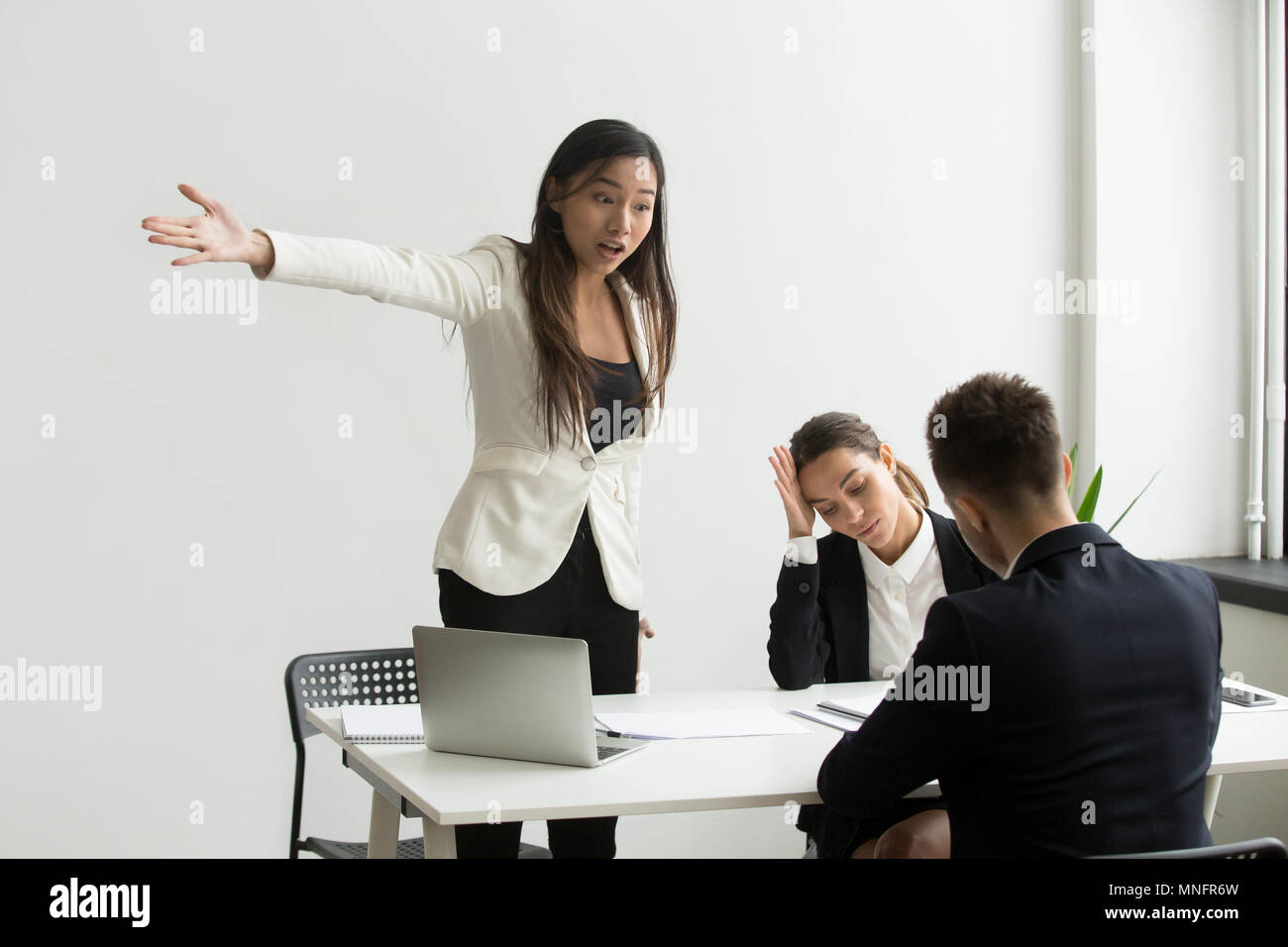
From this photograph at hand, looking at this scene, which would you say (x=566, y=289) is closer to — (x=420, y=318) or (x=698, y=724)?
(x=698, y=724)

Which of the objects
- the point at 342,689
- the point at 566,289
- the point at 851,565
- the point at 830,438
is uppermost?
the point at 566,289

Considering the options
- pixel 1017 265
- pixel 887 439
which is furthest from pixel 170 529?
pixel 1017 265

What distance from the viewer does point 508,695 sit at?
173 centimetres

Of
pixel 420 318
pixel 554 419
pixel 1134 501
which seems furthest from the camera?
pixel 1134 501

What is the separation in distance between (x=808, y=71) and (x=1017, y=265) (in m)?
0.94

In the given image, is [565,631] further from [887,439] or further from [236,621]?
[887,439]

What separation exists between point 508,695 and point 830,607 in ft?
A: 2.88

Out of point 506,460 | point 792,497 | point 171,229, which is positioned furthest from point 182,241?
point 792,497

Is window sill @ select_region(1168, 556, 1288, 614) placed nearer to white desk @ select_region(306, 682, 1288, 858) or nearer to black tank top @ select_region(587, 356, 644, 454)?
white desk @ select_region(306, 682, 1288, 858)

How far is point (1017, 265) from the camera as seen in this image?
387cm

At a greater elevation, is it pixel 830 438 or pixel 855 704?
pixel 830 438

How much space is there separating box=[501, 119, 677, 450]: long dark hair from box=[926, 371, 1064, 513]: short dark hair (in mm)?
818

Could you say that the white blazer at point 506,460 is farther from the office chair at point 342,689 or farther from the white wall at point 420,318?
the white wall at point 420,318

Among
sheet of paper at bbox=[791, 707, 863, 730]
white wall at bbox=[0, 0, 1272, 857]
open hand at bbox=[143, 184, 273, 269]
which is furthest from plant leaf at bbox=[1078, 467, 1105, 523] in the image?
open hand at bbox=[143, 184, 273, 269]
